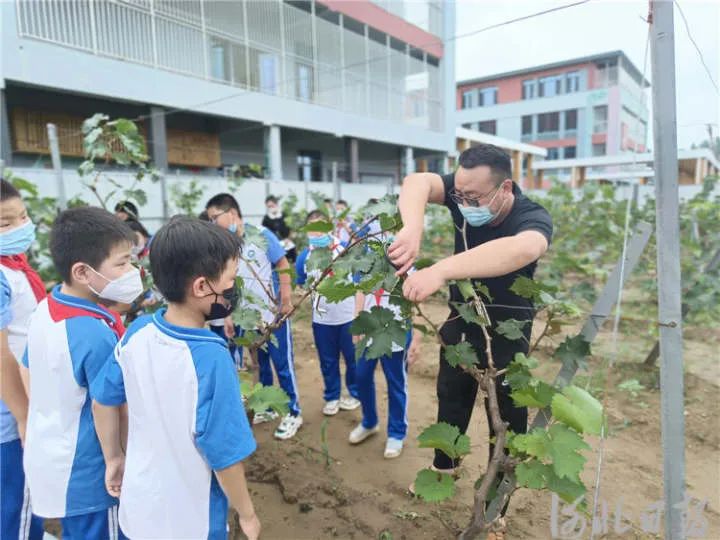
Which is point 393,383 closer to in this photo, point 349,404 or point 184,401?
point 349,404

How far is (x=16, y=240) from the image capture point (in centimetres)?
182

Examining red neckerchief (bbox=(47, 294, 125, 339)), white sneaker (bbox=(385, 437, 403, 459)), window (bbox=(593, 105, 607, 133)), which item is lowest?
white sneaker (bbox=(385, 437, 403, 459))

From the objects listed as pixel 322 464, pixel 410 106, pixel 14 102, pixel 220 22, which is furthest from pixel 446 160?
pixel 322 464

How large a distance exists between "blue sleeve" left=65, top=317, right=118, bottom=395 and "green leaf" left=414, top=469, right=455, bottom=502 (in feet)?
3.54

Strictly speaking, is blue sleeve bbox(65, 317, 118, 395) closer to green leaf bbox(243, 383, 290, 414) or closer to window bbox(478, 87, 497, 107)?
green leaf bbox(243, 383, 290, 414)

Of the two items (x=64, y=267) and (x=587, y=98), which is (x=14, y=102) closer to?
(x=64, y=267)

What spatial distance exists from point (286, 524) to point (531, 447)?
4.83ft

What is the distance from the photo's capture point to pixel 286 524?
227 cm

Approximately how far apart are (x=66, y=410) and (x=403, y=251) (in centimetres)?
113

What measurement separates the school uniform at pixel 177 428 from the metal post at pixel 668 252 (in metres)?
1.25

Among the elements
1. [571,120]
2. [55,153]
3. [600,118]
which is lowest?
[55,153]

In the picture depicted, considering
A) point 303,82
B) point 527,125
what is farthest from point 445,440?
point 527,125

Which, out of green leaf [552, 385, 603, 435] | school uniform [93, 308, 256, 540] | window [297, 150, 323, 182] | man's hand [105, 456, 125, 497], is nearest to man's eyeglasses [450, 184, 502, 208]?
green leaf [552, 385, 603, 435]

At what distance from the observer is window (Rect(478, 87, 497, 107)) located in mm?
37312
